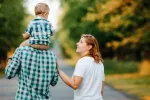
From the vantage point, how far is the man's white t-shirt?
517 cm

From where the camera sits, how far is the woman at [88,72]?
5.16 m

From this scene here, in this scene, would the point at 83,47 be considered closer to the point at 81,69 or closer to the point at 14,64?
the point at 81,69

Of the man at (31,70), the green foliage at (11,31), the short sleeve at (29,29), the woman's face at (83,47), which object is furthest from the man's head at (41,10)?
the green foliage at (11,31)

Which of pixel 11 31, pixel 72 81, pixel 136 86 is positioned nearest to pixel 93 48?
pixel 72 81

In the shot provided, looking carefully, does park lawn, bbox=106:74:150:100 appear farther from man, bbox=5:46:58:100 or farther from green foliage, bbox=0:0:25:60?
man, bbox=5:46:58:100

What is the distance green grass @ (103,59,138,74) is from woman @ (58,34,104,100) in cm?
3232

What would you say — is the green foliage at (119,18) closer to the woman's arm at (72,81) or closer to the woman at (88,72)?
the woman at (88,72)

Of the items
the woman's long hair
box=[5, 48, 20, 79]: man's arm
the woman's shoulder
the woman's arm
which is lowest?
the woman's arm

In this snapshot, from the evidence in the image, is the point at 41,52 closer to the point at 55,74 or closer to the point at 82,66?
the point at 55,74

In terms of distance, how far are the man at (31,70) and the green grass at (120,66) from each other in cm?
3292

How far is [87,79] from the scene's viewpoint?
5215 millimetres

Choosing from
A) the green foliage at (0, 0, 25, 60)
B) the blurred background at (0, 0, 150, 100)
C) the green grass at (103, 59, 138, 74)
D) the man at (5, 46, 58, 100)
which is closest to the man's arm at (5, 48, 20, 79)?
the man at (5, 46, 58, 100)

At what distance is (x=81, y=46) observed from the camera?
525cm

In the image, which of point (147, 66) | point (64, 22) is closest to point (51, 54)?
point (147, 66)
